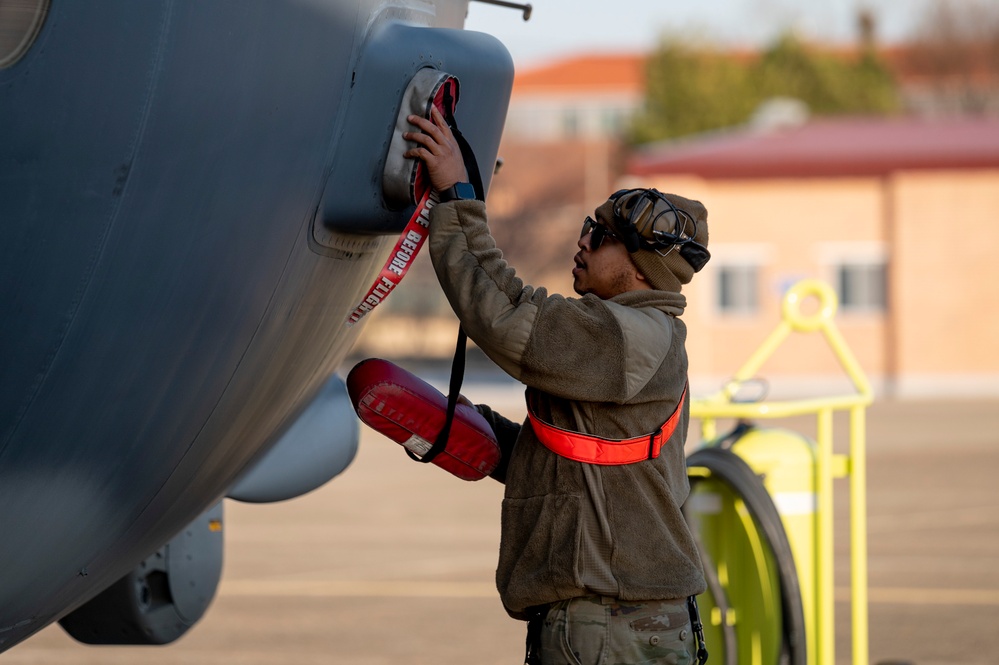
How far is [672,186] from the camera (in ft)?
102

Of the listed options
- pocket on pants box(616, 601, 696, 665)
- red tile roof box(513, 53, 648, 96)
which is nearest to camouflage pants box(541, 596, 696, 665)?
pocket on pants box(616, 601, 696, 665)

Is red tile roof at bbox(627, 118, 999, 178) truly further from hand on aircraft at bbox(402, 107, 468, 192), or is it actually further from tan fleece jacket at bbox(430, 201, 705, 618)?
hand on aircraft at bbox(402, 107, 468, 192)

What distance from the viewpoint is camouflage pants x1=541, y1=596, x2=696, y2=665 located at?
2996 mm

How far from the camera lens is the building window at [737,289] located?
1272 inches

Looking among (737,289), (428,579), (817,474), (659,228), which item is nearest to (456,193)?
(659,228)

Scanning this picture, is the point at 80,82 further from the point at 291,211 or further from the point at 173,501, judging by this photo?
the point at 173,501

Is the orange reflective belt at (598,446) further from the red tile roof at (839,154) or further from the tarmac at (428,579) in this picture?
the red tile roof at (839,154)

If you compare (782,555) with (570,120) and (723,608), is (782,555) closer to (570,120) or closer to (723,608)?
(723,608)

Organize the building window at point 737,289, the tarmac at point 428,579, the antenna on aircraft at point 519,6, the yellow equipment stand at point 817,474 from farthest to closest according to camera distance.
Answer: the building window at point 737,289, the tarmac at point 428,579, the yellow equipment stand at point 817,474, the antenna on aircraft at point 519,6

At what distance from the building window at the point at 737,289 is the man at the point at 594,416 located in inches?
1157

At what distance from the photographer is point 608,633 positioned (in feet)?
9.84

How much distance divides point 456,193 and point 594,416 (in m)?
Answer: 0.52

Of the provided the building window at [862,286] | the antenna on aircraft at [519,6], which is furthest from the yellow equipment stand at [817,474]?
the building window at [862,286]

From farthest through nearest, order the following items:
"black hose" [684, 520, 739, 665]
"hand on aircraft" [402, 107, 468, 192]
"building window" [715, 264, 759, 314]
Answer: "building window" [715, 264, 759, 314] → "black hose" [684, 520, 739, 665] → "hand on aircraft" [402, 107, 468, 192]
